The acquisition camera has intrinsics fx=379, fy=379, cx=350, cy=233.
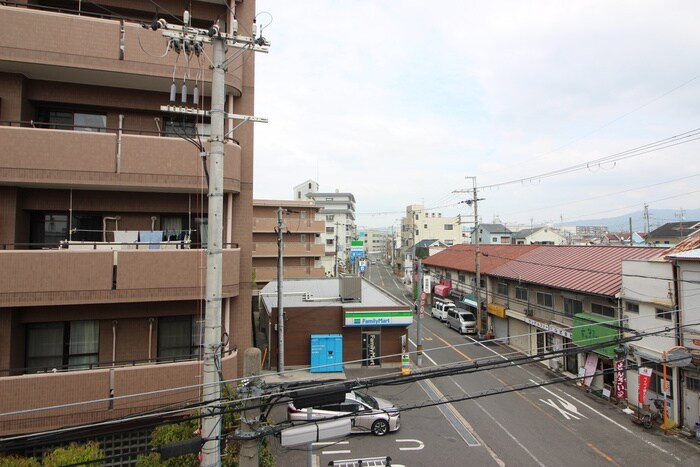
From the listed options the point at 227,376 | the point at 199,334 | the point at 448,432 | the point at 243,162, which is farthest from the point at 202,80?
the point at 448,432

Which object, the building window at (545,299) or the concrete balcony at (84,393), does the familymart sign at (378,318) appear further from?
the concrete balcony at (84,393)

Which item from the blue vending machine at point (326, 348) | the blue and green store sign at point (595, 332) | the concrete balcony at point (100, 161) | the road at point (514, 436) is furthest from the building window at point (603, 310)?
the concrete balcony at point (100, 161)

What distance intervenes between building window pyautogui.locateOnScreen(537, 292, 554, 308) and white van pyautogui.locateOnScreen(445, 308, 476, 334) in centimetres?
781

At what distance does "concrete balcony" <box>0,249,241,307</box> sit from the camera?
8156mm

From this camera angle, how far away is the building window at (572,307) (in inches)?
806

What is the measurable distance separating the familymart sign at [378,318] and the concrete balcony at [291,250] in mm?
22001

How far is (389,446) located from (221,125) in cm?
1210

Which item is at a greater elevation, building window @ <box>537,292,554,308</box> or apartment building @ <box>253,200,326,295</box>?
apartment building @ <box>253,200,326,295</box>

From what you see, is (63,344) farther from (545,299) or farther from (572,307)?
(545,299)

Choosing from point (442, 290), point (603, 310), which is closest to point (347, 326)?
point (603, 310)

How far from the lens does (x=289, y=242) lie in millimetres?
43438

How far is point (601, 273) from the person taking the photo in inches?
787

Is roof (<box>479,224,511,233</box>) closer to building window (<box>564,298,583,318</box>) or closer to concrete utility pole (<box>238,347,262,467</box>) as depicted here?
building window (<box>564,298,583,318</box>)

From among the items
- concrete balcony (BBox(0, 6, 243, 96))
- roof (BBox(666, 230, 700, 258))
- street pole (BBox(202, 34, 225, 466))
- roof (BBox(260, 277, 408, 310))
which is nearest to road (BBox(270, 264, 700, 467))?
roof (BBox(260, 277, 408, 310))
